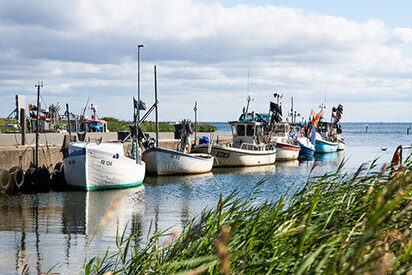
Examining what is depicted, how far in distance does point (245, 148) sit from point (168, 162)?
370 inches

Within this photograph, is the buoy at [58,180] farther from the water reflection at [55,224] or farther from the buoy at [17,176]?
the buoy at [17,176]

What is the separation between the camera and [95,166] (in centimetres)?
1981

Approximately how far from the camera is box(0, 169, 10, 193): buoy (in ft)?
57.4

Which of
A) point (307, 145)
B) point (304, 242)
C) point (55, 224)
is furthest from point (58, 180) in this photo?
point (307, 145)

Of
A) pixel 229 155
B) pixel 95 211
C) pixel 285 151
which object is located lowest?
pixel 95 211

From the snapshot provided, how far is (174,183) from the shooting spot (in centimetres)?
2411

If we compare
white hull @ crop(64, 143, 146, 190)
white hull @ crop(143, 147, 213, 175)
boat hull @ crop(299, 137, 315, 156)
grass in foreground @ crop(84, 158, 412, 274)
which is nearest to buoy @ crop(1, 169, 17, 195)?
white hull @ crop(64, 143, 146, 190)

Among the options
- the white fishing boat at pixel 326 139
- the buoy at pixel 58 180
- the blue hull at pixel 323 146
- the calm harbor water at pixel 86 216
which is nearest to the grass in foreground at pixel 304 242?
the calm harbor water at pixel 86 216

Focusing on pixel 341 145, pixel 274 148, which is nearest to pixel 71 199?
pixel 274 148

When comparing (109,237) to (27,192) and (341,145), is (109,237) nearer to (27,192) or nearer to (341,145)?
(27,192)

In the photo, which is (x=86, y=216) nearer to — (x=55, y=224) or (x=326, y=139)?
(x=55, y=224)

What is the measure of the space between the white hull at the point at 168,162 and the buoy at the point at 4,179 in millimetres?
9502

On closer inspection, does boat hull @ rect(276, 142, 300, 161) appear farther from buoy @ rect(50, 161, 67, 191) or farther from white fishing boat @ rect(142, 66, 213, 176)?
buoy @ rect(50, 161, 67, 191)

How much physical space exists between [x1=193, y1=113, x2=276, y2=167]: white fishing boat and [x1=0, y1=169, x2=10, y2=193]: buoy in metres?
16.0
